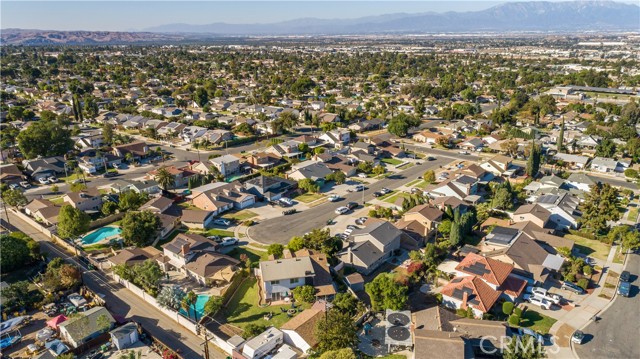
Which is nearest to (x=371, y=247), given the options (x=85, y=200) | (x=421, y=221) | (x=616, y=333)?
(x=421, y=221)

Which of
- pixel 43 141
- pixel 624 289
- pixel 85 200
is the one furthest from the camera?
pixel 43 141

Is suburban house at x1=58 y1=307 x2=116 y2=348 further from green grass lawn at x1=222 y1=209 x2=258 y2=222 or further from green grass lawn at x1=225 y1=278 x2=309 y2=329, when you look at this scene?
green grass lawn at x1=222 y1=209 x2=258 y2=222

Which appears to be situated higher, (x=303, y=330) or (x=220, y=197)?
(x=220, y=197)

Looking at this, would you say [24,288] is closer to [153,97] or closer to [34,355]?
[34,355]

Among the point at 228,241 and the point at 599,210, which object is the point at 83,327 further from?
the point at 599,210

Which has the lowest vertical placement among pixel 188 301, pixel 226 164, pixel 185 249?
pixel 188 301

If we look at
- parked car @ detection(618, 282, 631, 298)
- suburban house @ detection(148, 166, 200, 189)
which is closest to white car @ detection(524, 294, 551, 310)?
parked car @ detection(618, 282, 631, 298)

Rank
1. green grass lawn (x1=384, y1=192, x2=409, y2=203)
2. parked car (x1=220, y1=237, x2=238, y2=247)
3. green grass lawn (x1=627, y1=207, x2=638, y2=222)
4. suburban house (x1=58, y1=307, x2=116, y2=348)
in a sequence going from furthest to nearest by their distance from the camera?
1. green grass lawn (x1=384, y1=192, x2=409, y2=203)
2. green grass lawn (x1=627, y1=207, x2=638, y2=222)
3. parked car (x1=220, y1=237, x2=238, y2=247)
4. suburban house (x1=58, y1=307, x2=116, y2=348)
